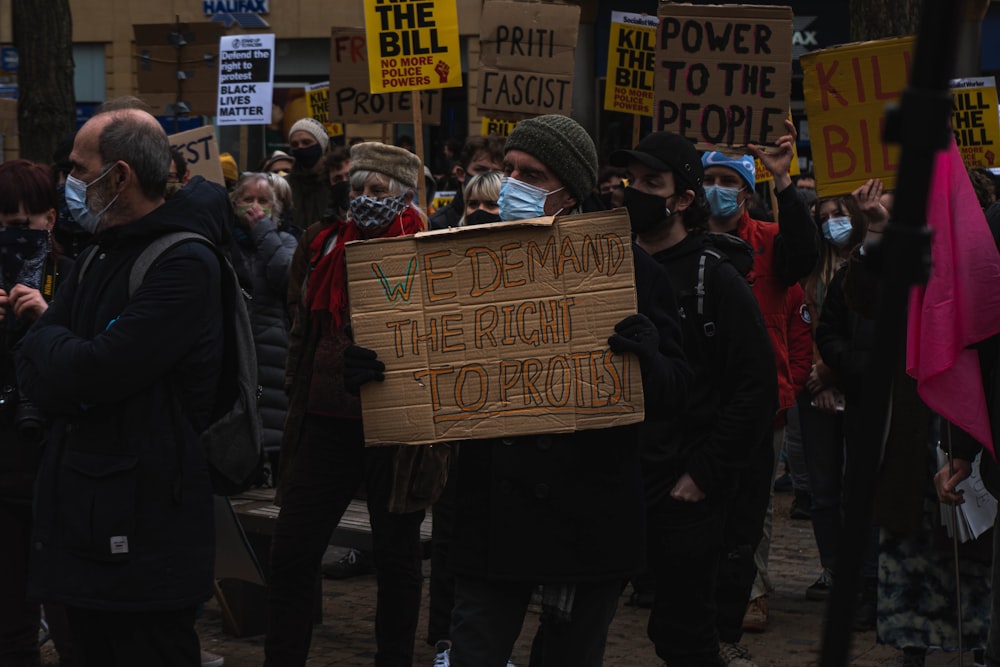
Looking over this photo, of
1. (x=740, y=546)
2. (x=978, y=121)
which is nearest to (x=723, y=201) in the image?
(x=740, y=546)

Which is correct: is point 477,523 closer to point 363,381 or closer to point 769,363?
point 363,381

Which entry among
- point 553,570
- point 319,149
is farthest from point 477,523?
point 319,149

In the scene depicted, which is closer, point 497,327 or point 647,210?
point 497,327

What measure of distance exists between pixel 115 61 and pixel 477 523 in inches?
897

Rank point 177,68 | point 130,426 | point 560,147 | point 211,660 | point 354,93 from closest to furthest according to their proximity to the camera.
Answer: point 130,426, point 560,147, point 211,660, point 354,93, point 177,68

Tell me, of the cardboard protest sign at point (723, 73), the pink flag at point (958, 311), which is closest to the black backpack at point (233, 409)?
the pink flag at point (958, 311)

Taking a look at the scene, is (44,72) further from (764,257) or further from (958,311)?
(958,311)

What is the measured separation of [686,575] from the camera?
4.46 meters

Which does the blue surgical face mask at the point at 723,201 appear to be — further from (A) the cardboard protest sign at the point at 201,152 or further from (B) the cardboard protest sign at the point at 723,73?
(A) the cardboard protest sign at the point at 201,152

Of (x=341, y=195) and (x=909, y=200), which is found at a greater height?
(x=909, y=200)

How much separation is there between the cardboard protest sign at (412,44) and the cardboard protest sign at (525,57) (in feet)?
2.55

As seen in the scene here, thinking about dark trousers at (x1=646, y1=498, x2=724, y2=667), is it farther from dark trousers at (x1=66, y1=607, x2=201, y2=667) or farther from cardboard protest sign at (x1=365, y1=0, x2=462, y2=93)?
cardboard protest sign at (x1=365, y1=0, x2=462, y2=93)

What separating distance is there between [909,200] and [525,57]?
8968 mm

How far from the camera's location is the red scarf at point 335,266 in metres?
5.30
